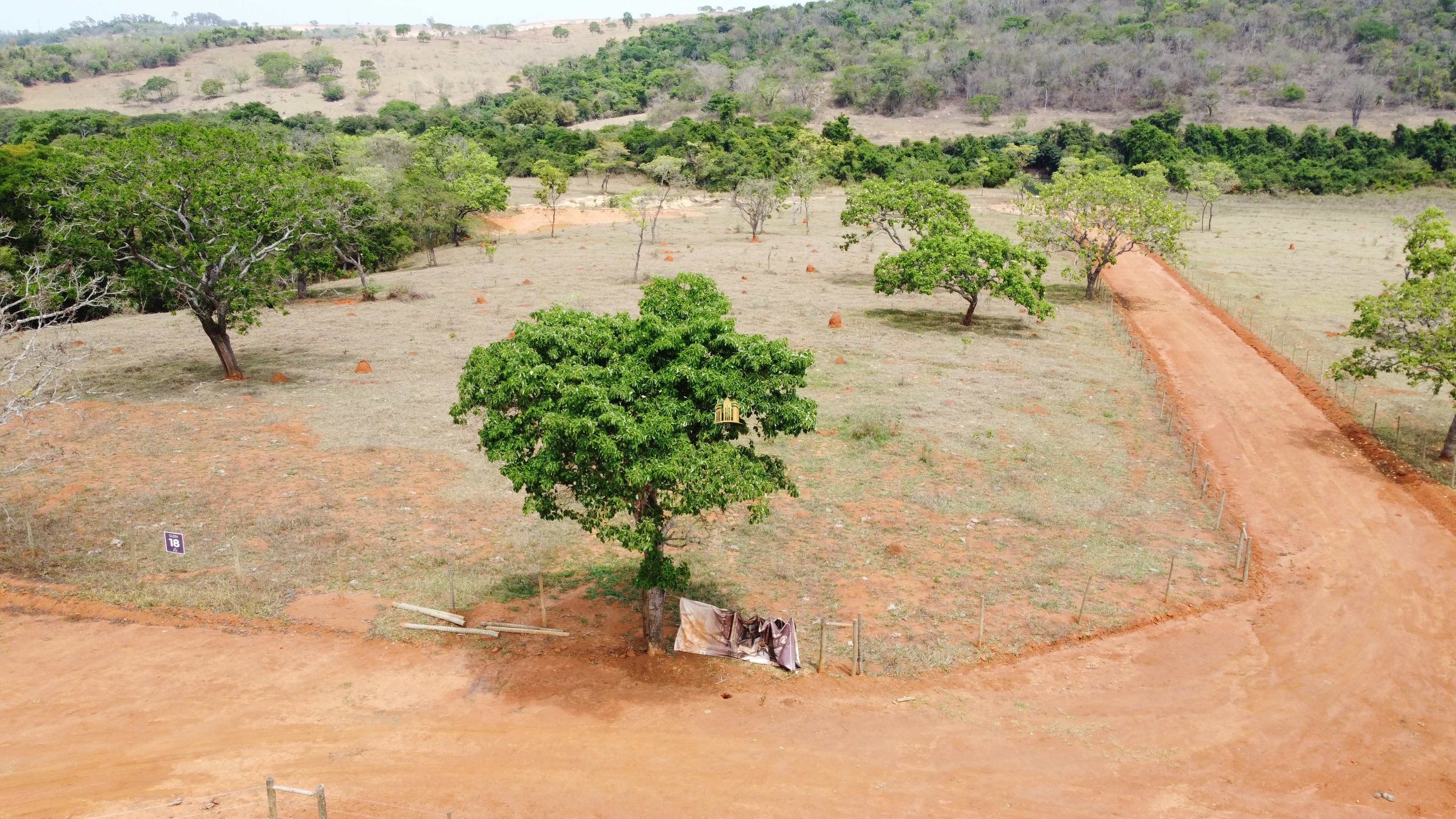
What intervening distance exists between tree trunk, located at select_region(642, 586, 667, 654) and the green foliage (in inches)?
12.3

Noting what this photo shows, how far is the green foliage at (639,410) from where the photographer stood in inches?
492

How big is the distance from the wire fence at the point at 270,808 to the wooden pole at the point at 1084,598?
400 inches

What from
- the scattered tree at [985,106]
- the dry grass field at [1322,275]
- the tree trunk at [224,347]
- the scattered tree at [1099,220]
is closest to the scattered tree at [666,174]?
the scattered tree at [1099,220]

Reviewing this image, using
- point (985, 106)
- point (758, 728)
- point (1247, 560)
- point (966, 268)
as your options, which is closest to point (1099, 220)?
point (966, 268)

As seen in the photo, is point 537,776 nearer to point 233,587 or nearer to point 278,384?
point 233,587

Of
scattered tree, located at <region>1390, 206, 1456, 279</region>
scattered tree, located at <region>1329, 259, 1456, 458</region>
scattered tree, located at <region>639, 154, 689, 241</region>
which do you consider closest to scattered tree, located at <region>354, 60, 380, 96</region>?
scattered tree, located at <region>639, 154, 689, 241</region>

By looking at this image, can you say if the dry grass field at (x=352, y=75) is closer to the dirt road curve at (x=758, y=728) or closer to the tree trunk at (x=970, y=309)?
the tree trunk at (x=970, y=309)

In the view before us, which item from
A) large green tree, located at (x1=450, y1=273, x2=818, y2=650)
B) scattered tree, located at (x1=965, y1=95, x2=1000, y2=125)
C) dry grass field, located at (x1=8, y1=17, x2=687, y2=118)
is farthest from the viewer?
dry grass field, located at (x1=8, y1=17, x2=687, y2=118)

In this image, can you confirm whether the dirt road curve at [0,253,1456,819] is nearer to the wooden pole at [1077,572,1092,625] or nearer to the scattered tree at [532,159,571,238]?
the wooden pole at [1077,572,1092,625]

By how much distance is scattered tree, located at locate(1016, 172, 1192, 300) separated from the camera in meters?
38.6

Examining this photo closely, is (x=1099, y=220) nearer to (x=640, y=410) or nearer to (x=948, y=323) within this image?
(x=948, y=323)

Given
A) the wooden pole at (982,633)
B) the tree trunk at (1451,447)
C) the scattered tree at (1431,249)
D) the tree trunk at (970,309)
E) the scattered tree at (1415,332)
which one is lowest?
the wooden pole at (982,633)

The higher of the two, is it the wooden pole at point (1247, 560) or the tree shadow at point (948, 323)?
the tree shadow at point (948, 323)

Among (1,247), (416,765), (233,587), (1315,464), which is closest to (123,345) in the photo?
(1,247)
